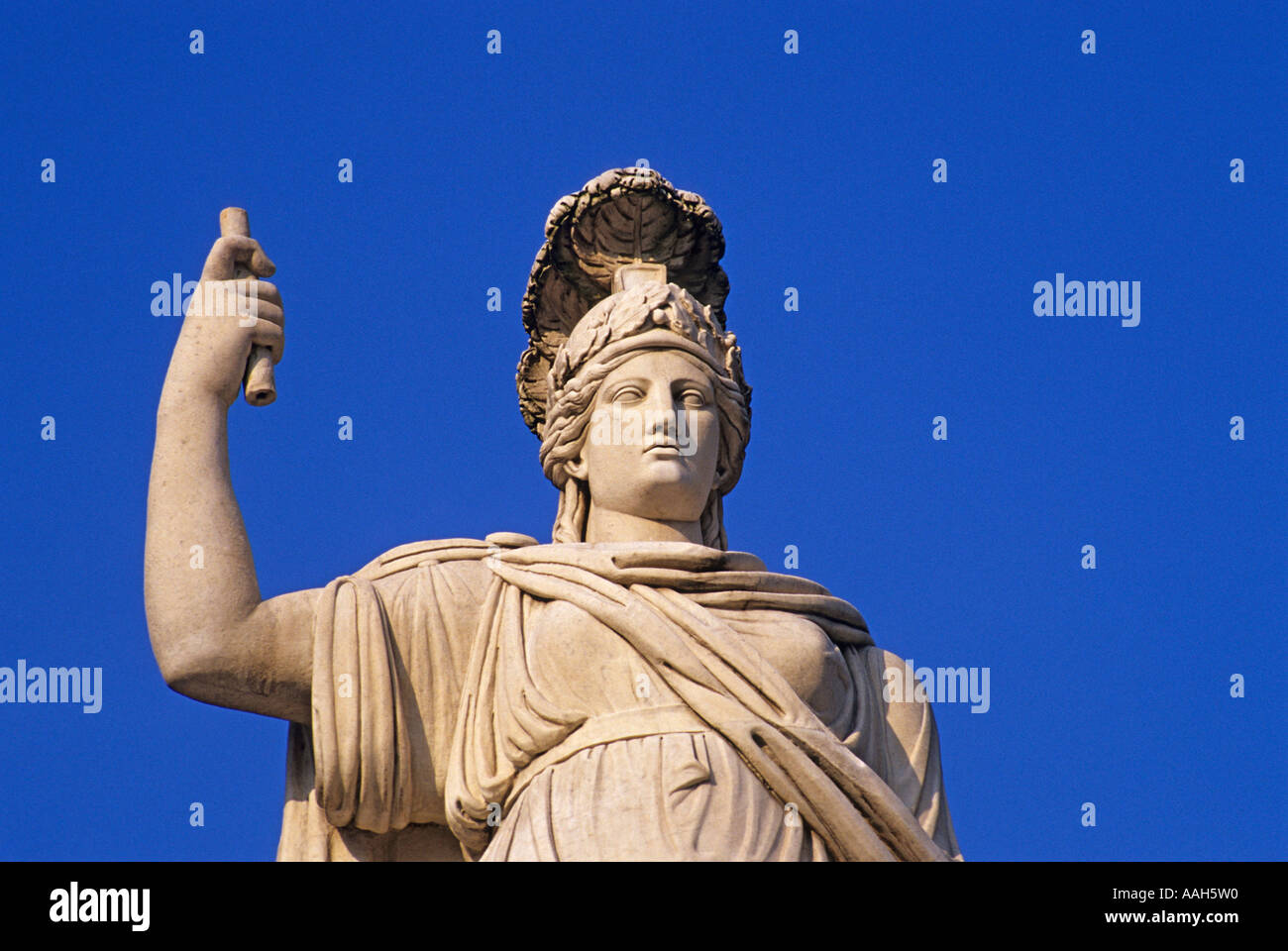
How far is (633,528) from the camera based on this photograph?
14.9m

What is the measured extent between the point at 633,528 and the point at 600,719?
145 cm

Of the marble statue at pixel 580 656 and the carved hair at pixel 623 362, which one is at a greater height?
the carved hair at pixel 623 362

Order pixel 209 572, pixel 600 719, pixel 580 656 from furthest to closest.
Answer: pixel 209 572, pixel 580 656, pixel 600 719

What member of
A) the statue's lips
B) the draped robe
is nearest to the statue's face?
the statue's lips

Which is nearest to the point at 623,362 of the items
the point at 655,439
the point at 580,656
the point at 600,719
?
the point at 655,439

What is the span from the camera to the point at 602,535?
1497 cm

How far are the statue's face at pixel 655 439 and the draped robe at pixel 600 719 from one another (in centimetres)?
51

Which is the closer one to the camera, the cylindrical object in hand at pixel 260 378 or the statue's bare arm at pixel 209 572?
the statue's bare arm at pixel 209 572

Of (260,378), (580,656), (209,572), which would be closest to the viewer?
(580,656)

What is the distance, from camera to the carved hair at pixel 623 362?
49.6 feet

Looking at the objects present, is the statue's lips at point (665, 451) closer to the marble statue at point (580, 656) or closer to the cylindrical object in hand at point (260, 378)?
the marble statue at point (580, 656)

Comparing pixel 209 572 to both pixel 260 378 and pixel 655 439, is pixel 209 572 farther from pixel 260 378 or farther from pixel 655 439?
pixel 655 439

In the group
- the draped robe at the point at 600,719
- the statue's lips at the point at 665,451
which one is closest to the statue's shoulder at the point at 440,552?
the draped robe at the point at 600,719

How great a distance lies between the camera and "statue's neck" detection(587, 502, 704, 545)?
14883mm
